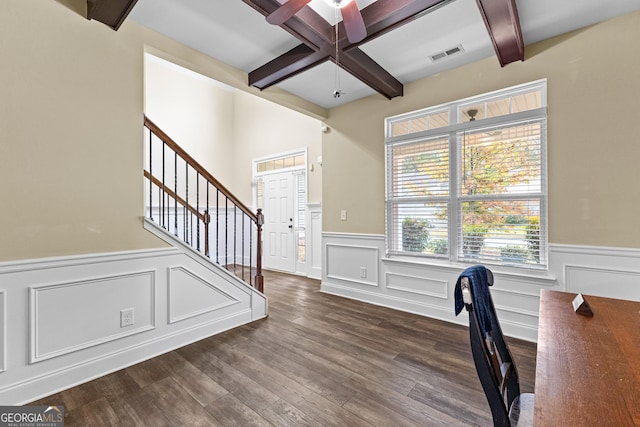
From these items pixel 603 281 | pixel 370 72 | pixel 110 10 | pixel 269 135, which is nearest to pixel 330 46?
pixel 370 72

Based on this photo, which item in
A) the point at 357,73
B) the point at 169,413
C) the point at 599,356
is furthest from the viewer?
the point at 357,73

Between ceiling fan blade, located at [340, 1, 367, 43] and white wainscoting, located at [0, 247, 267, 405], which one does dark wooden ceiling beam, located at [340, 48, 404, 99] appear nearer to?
ceiling fan blade, located at [340, 1, 367, 43]

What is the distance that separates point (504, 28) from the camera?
224cm

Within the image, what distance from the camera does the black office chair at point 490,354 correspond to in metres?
0.86

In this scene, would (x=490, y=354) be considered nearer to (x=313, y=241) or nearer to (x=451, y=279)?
(x=451, y=279)

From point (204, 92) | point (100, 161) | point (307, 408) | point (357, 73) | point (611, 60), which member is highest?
point (204, 92)

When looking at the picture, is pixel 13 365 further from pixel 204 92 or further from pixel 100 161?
pixel 204 92

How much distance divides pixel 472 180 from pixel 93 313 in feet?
11.7

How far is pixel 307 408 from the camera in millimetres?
1784

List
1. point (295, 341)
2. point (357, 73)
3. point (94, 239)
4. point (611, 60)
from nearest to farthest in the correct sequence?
1. point (94, 239)
2. point (611, 60)
3. point (295, 341)
4. point (357, 73)

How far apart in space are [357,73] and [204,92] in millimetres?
4293

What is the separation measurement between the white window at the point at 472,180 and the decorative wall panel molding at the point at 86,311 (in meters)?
2.71

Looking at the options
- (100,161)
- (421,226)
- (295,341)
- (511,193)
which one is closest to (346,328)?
(295,341)
